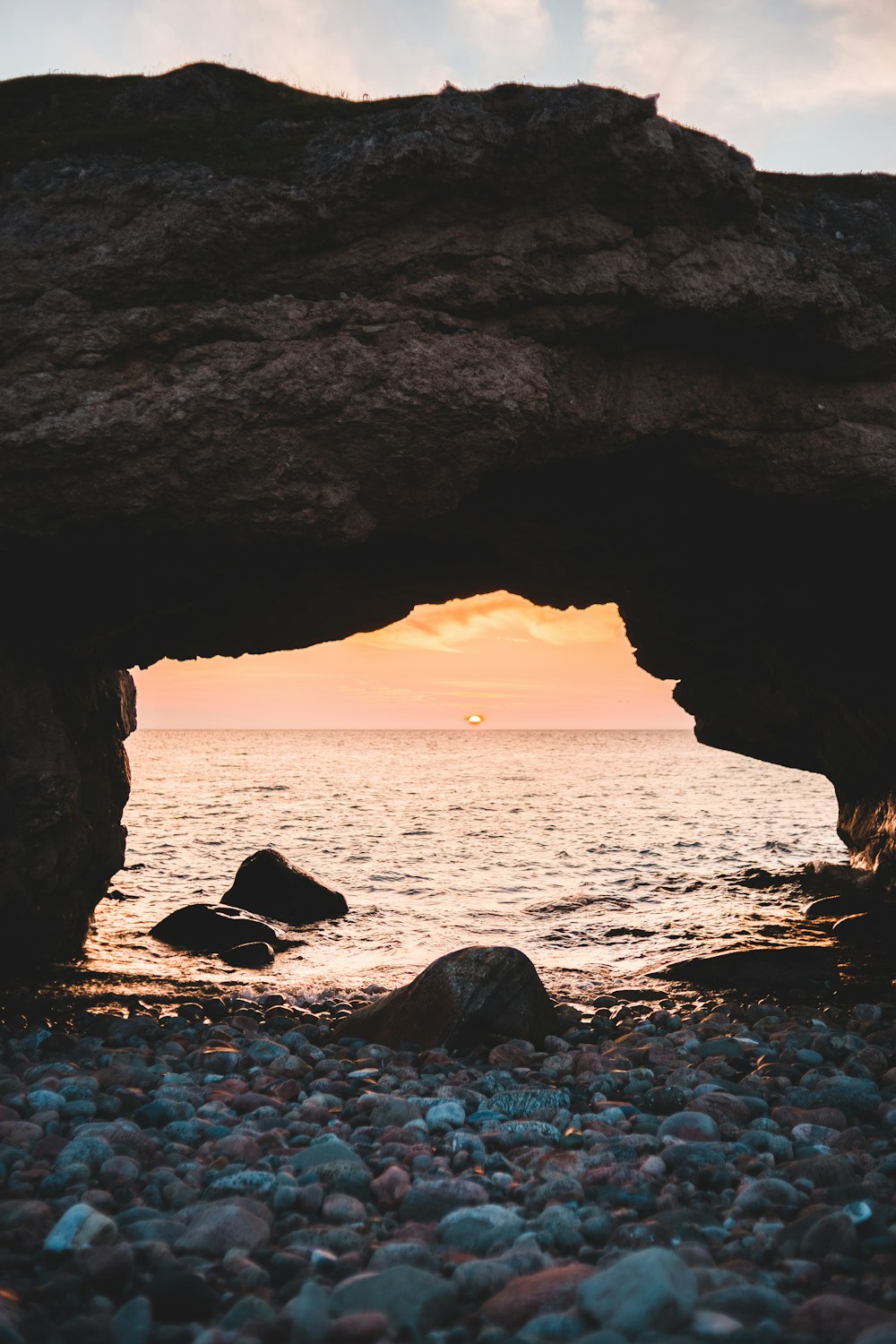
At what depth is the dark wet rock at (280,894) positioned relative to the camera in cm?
1466

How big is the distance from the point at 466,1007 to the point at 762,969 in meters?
4.32

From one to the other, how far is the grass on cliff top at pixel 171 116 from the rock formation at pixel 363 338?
0.04 meters

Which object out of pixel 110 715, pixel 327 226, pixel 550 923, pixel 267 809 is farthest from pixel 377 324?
pixel 267 809

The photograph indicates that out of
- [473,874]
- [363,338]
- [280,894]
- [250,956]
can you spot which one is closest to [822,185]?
[363,338]

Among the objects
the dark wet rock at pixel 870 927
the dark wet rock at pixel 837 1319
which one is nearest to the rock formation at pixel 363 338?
the dark wet rock at pixel 870 927

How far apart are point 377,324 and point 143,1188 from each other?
21.7 feet

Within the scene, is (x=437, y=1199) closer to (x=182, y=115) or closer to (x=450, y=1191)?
(x=450, y=1191)

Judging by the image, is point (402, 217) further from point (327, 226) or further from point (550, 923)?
point (550, 923)

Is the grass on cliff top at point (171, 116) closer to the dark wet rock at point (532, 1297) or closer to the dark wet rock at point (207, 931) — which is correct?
the dark wet rock at point (532, 1297)

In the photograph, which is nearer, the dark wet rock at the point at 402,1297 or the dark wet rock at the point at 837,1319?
the dark wet rock at the point at 837,1319

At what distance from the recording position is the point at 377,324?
781cm

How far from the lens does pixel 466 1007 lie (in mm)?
7348

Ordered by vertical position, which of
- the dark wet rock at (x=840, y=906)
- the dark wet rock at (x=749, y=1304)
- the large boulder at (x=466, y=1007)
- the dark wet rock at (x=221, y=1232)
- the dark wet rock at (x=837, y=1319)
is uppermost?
the dark wet rock at (x=837, y=1319)

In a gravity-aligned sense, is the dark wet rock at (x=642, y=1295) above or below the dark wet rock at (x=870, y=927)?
above
